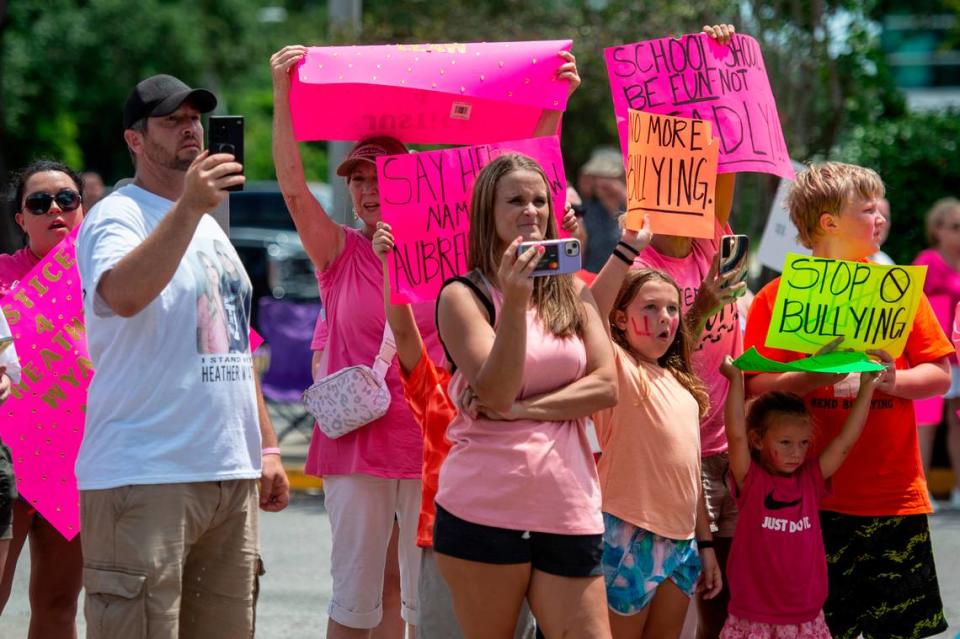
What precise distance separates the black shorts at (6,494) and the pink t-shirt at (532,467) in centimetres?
170

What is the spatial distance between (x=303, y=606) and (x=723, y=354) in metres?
3.09

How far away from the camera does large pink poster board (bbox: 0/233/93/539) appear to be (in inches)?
208

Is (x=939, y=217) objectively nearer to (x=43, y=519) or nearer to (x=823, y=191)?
(x=823, y=191)

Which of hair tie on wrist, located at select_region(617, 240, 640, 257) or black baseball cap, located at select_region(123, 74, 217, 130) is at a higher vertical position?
black baseball cap, located at select_region(123, 74, 217, 130)

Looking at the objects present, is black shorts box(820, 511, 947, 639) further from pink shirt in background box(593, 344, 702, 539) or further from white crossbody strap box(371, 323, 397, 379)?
white crossbody strap box(371, 323, 397, 379)

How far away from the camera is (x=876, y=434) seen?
5.09 meters

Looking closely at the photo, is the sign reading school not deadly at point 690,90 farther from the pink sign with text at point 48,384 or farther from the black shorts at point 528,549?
the pink sign with text at point 48,384

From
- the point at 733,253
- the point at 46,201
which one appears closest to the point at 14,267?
the point at 46,201

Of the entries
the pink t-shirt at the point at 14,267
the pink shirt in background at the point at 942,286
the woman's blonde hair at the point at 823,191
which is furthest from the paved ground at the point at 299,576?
the woman's blonde hair at the point at 823,191

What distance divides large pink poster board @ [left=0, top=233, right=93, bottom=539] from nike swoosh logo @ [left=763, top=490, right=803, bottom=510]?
245 cm

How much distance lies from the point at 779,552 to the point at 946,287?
191 inches

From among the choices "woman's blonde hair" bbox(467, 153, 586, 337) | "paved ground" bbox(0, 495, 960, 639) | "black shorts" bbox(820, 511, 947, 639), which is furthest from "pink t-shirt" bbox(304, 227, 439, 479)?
"paved ground" bbox(0, 495, 960, 639)

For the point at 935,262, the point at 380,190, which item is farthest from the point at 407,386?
the point at 935,262

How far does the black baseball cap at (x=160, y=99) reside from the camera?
412 centimetres
